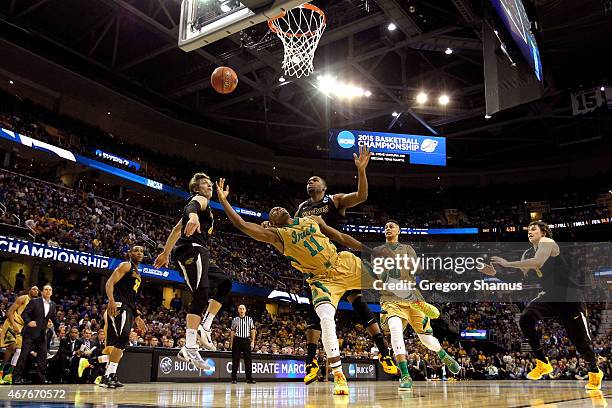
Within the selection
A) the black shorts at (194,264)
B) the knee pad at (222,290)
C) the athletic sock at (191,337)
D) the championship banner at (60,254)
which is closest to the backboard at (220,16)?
the black shorts at (194,264)

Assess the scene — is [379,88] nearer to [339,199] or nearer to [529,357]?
[529,357]

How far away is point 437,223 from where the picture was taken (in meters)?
33.2

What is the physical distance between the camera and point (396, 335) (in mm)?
5871

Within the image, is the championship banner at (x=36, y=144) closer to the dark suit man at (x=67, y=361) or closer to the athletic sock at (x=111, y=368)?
the dark suit man at (x=67, y=361)

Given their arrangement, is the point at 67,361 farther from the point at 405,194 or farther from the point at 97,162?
the point at 405,194

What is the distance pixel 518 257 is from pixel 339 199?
26.6 metres

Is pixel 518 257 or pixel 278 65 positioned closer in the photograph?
pixel 278 65

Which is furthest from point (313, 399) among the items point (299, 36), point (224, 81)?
point (299, 36)

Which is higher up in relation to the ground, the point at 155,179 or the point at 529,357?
the point at 155,179

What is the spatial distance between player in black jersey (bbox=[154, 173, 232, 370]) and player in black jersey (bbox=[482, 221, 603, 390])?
3.01 meters

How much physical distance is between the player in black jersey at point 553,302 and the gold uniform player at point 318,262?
1.91 meters

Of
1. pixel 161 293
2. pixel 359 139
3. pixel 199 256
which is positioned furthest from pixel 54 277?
pixel 199 256

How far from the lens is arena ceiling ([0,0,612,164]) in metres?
18.3

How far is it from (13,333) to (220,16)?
22.0ft
